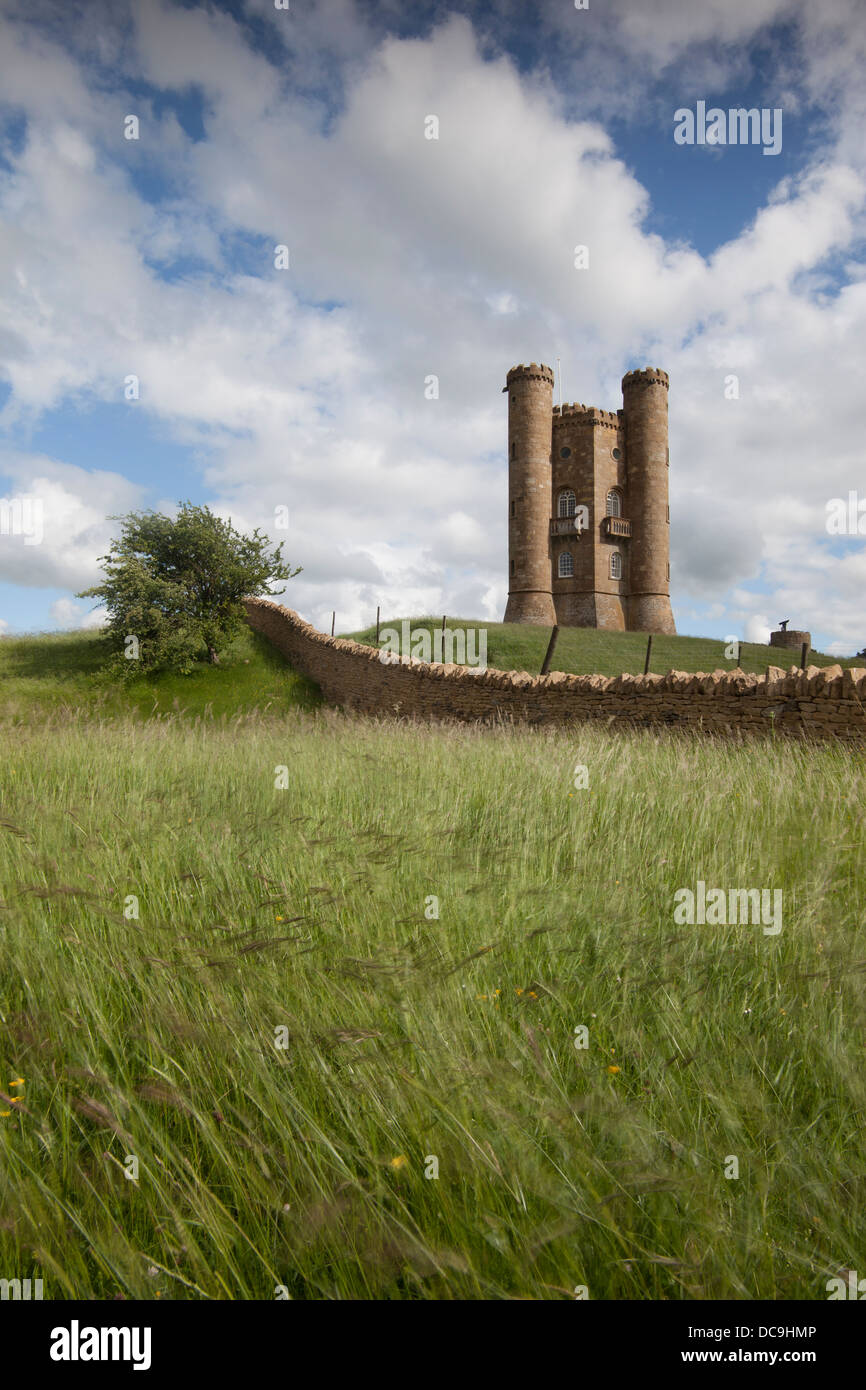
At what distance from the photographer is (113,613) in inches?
837

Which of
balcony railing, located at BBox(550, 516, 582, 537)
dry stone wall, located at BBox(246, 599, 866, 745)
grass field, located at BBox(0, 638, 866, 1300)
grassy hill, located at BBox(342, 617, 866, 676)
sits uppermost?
balcony railing, located at BBox(550, 516, 582, 537)

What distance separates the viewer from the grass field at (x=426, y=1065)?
1.28m

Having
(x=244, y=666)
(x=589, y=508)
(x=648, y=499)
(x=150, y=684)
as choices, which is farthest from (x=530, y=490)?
(x=150, y=684)

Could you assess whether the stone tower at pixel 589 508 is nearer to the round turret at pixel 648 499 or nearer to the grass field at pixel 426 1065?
the round turret at pixel 648 499

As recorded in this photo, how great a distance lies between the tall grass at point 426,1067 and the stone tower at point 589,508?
34.2m

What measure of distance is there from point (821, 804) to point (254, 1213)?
434cm

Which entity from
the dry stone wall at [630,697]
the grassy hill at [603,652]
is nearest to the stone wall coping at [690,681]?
the dry stone wall at [630,697]

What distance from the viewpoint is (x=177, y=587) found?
70.0ft

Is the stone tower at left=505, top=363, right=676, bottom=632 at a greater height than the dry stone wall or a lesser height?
greater

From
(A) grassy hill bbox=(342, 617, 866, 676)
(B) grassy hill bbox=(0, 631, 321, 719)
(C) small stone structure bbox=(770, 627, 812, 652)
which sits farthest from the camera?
(C) small stone structure bbox=(770, 627, 812, 652)


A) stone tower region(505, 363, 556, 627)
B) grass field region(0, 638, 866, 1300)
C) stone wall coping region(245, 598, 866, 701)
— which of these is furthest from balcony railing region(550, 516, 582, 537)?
grass field region(0, 638, 866, 1300)

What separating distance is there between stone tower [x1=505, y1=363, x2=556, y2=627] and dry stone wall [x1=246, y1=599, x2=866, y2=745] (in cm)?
2046

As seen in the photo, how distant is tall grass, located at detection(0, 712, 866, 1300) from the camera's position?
128 centimetres

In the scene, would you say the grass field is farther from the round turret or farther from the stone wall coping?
the round turret
